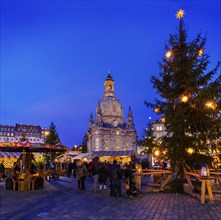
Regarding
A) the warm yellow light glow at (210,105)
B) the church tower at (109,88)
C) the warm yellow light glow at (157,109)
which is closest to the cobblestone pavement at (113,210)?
the warm yellow light glow at (210,105)

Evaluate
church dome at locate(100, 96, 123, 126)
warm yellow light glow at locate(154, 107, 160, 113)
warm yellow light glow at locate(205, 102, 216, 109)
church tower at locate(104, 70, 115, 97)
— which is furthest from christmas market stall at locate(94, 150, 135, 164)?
church tower at locate(104, 70, 115, 97)

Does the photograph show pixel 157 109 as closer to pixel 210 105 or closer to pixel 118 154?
pixel 210 105

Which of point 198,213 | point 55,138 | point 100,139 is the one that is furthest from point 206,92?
point 100,139

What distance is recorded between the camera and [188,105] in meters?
18.4

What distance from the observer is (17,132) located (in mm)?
172375

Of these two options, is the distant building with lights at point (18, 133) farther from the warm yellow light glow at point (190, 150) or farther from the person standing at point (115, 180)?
the person standing at point (115, 180)

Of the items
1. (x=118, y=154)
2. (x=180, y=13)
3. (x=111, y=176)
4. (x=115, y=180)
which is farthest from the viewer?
(x=118, y=154)

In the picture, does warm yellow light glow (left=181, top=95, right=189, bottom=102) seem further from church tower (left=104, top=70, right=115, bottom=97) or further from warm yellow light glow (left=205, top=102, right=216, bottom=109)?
church tower (left=104, top=70, right=115, bottom=97)

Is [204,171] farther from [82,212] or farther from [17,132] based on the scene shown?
[17,132]

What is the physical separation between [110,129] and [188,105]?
98.4 m

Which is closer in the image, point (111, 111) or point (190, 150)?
point (190, 150)

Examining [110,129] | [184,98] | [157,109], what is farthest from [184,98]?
[110,129]

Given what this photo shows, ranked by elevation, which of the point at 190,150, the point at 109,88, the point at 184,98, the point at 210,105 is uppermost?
the point at 109,88

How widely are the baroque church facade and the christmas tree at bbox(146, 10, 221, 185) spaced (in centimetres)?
9509
